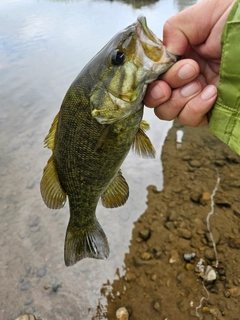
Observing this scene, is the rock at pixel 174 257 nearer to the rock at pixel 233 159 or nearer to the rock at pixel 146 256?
the rock at pixel 146 256

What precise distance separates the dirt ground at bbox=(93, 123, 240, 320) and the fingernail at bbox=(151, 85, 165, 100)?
1.99 m

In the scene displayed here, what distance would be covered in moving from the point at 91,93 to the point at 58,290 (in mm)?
2193

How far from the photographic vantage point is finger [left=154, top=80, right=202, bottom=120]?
197 cm

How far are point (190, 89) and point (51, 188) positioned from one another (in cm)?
110

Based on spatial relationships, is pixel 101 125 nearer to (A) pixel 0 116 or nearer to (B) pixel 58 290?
(B) pixel 58 290

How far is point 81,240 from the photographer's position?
2.41 m

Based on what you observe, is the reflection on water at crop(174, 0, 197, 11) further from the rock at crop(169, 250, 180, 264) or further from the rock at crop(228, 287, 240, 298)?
the rock at crop(228, 287, 240, 298)

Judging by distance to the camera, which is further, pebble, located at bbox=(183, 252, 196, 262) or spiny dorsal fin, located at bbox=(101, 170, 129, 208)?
pebble, located at bbox=(183, 252, 196, 262)

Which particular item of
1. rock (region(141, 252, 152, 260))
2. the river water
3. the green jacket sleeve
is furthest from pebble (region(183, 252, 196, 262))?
the green jacket sleeve

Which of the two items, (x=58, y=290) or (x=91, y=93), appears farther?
(x=58, y=290)

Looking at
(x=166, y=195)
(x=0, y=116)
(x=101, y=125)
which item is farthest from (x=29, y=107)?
(x=101, y=125)

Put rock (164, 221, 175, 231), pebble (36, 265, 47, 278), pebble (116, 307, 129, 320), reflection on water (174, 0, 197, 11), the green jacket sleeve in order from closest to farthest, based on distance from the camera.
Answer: the green jacket sleeve < pebble (116, 307, 129, 320) < pebble (36, 265, 47, 278) < rock (164, 221, 175, 231) < reflection on water (174, 0, 197, 11)

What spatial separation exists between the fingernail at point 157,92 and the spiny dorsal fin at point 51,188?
77cm

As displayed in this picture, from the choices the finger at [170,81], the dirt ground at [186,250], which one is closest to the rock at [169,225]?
the dirt ground at [186,250]
